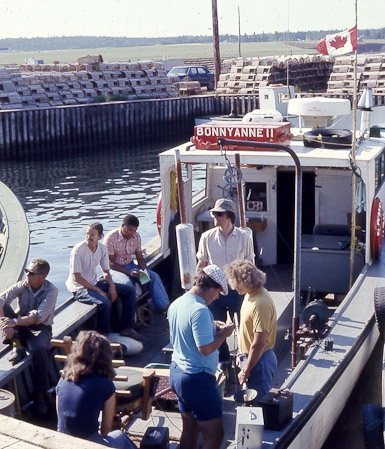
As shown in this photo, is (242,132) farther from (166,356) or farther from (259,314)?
(259,314)

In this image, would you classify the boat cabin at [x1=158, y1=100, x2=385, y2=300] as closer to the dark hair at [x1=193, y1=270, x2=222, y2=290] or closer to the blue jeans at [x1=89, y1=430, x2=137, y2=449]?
the dark hair at [x1=193, y1=270, x2=222, y2=290]

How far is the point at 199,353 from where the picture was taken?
5082 millimetres

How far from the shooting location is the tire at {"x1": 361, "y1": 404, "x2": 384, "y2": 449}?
6.62m

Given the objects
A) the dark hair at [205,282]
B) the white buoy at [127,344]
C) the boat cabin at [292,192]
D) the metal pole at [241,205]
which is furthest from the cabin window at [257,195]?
the dark hair at [205,282]

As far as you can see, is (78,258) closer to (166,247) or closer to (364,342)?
(166,247)

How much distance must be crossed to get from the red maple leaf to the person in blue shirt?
4.11 m

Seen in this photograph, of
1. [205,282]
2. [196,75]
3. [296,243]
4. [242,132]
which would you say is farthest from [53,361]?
[196,75]

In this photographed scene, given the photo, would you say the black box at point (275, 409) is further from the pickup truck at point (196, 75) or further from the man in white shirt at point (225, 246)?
the pickup truck at point (196, 75)

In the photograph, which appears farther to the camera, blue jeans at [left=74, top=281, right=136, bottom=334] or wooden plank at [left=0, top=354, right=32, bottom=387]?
blue jeans at [left=74, top=281, right=136, bottom=334]

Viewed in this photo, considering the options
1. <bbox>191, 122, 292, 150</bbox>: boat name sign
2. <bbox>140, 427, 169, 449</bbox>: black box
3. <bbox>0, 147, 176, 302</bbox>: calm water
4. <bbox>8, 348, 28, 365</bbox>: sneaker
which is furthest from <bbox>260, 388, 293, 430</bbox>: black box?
<bbox>0, 147, 176, 302</bbox>: calm water

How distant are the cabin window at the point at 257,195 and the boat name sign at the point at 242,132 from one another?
1.39 metres

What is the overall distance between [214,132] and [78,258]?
2.42 meters

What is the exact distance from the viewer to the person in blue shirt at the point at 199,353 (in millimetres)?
4977

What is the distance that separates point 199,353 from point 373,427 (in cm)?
236
